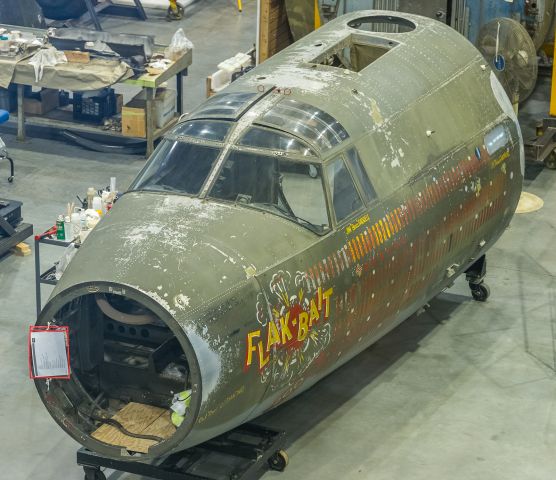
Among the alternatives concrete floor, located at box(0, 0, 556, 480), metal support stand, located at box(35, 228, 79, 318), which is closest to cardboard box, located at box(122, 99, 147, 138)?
concrete floor, located at box(0, 0, 556, 480)

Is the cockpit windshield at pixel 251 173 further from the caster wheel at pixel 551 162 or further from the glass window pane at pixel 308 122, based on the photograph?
the caster wheel at pixel 551 162

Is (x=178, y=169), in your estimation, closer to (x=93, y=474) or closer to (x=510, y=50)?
(x=93, y=474)

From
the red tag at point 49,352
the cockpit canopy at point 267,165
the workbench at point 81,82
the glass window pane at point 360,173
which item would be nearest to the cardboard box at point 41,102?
the workbench at point 81,82

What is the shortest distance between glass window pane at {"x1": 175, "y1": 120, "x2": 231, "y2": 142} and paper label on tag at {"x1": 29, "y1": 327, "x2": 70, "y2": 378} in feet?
6.60

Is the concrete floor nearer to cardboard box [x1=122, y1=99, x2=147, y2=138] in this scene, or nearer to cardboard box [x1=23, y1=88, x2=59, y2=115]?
cardboard box [x1=122, y1=99, x2=147, y2=138]

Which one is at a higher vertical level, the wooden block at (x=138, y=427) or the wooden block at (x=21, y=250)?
the wooden block at (x=138, y=427)

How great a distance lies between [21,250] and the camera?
15141mm

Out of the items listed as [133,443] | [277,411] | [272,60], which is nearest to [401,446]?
[277,411]

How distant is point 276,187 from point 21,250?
519 cm

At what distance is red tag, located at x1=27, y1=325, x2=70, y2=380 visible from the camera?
396 inches

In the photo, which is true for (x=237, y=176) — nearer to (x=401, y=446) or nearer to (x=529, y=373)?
(x=401, y=446)

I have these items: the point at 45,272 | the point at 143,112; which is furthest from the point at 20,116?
the point at 45,272

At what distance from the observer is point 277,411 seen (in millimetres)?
12117

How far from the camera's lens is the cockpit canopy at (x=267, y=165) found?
35.3ft
